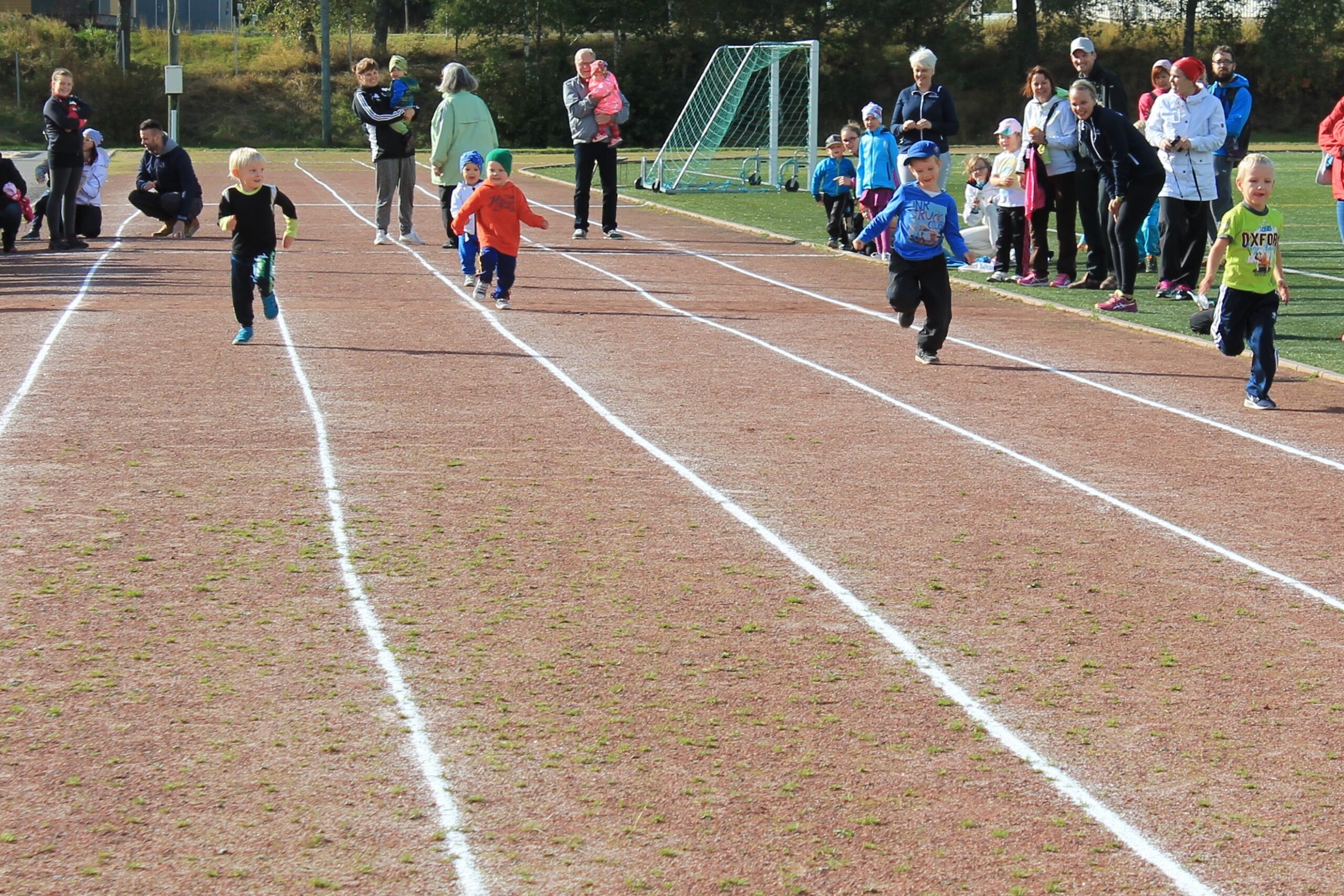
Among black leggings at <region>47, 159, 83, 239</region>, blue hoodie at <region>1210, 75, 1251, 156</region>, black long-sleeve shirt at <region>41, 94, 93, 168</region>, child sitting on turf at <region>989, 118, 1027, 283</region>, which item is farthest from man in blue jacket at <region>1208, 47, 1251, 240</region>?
black leggings at <region>47, 159, 83, 239</region>

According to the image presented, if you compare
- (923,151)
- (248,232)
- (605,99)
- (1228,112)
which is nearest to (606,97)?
(605,99)

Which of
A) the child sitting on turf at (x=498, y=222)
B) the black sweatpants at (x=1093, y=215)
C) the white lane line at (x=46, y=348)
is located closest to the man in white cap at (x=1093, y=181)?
the black sweatpants at (x=1093, y=215)

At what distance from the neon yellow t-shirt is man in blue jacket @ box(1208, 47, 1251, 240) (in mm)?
5742

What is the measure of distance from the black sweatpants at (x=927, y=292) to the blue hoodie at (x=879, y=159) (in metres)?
6.24

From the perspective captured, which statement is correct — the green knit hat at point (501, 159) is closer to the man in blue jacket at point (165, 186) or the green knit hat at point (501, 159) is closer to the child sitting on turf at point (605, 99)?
the child sitting on turf at point (605, 99)

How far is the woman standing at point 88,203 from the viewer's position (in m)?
19.5

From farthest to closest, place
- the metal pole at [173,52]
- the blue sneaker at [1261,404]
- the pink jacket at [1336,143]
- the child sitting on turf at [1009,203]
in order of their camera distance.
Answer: the metal pole at [173,52], the child sitting on turf at [1009,203], the pink jacket at [1336,143], the blue sneaker at [1261,404]

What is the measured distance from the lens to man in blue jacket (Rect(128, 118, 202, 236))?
20078mm

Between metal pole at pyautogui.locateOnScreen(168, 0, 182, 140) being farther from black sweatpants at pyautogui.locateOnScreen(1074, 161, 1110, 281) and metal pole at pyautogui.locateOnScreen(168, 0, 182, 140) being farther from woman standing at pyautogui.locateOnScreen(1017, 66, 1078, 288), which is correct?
black sweatpants at pyautogui.locateOnScreen(1074, 161, 1110, 281)

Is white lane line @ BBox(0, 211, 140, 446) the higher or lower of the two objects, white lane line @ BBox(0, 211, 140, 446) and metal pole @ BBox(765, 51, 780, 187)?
the lower

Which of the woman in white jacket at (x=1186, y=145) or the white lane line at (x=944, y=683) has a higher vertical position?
the woman in white jacket at (x=1186, y=145)

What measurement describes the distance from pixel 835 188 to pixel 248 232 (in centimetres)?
941

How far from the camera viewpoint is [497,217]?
46.3 ft

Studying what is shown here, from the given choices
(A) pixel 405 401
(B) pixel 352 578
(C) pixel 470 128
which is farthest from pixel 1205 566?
(C) pixel 470 128
